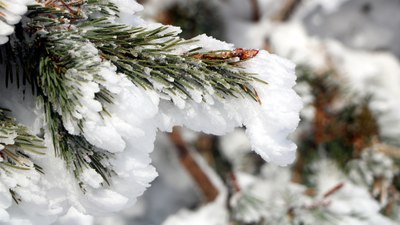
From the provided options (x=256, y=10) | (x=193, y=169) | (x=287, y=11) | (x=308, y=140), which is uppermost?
(x=287, y=11)

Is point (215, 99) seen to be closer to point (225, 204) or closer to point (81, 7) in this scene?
point (81, 7)

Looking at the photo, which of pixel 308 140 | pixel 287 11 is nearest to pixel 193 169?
pixel 308 140

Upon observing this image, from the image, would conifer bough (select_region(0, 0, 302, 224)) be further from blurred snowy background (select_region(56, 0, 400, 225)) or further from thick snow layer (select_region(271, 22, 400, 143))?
thick snow layer (select_region(271, 22, 400, 143))

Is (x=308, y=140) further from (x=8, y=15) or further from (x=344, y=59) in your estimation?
(x=8, y=15)

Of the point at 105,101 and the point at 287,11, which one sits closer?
the point at 105,101

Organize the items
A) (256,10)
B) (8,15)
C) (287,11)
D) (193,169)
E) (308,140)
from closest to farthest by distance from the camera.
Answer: (8,15)
(308,140)
(193,169)
(256,10)
(287,11)

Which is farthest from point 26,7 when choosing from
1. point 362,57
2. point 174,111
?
point 362,57

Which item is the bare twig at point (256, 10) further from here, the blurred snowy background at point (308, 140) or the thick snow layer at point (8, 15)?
the thick snow layer at point (8, 15)
